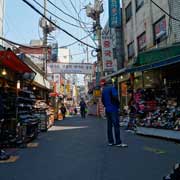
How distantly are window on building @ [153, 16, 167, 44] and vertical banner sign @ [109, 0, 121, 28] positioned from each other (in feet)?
17.9

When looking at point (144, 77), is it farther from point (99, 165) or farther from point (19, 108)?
point (99, 165)

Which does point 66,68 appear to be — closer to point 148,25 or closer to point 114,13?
point 114,13

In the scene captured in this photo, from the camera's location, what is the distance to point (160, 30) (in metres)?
17.0

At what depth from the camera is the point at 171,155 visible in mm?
7582

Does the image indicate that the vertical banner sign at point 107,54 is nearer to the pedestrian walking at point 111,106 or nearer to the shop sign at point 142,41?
the shop sign at point 142,41

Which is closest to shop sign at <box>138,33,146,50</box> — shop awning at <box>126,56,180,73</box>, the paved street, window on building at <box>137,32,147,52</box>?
window on building at <box>137,32,147,52</box>

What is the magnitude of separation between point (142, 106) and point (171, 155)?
641cm

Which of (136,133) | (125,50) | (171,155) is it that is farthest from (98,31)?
(171,155)

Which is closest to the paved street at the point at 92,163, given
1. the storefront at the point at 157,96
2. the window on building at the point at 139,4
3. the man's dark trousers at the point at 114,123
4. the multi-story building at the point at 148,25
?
the man's dark trousers at the point at 114,123

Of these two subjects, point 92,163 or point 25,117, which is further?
point 25,117

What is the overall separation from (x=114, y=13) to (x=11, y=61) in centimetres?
1428

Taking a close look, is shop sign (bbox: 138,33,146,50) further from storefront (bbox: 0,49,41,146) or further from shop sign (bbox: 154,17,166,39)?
storefront (bbox: 0,49,41,146)

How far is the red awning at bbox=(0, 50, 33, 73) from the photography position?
9438 mm

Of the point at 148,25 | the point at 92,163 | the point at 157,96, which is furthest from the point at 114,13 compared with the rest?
the point at 92,163
